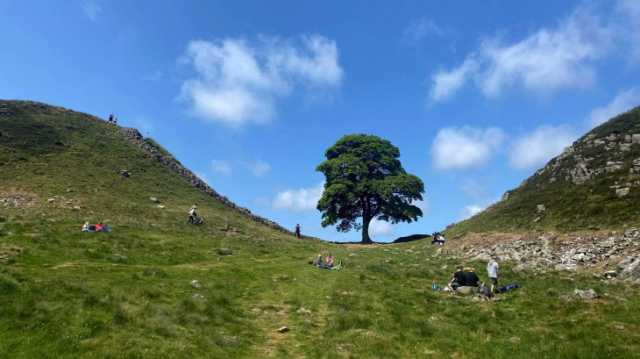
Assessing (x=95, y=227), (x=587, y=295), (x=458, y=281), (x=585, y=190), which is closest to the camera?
(x=587, y=295)

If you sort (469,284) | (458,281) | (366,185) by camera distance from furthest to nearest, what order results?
(366,185) → (458,281) → (469,284)

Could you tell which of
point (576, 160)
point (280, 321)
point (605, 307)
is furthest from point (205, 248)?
point (576, 160)

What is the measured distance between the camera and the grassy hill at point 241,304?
15.2 metres

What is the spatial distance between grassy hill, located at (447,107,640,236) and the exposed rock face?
281 centimetres

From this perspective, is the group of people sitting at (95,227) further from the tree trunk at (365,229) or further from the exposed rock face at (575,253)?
the tree trunk at (365,229)

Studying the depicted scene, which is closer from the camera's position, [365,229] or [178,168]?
[365,229]

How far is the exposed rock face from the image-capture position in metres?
28.5

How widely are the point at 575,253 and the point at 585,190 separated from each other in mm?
16538

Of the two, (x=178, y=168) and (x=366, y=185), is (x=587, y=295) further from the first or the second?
(x=178, y=168)

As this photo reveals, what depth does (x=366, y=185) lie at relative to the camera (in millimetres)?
78812

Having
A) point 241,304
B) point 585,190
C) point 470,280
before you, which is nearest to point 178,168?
point 585,190

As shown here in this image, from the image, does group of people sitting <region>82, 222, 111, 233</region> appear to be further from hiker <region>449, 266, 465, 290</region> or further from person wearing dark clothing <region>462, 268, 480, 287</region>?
person wearing dark clothing <region>462, 268, 480, 287</region>

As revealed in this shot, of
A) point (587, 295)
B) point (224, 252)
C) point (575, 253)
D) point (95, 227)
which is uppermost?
point (95, 227)

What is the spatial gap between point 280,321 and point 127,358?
7.89 m
